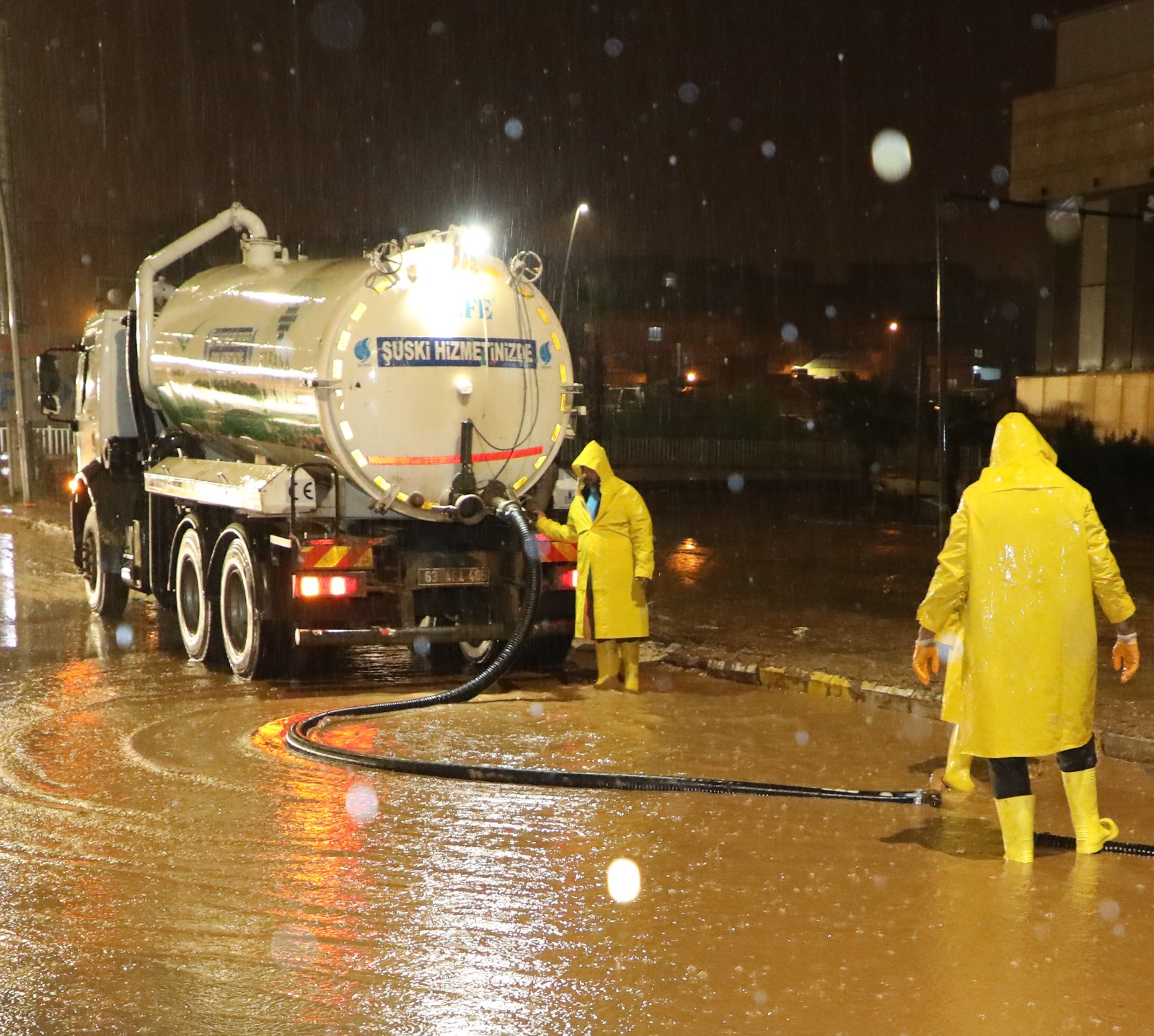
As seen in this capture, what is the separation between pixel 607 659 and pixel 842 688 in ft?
5.42

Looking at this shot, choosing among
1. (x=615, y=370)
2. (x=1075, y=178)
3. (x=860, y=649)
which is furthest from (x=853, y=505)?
(x=615, y=370)

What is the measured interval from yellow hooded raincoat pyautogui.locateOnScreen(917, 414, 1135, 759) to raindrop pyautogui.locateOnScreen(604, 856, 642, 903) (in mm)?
1443

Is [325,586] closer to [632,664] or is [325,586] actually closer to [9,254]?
[632,664]

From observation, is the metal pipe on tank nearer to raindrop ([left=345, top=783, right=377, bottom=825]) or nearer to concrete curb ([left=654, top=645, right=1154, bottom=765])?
concrete curb ([left=654, top=645, right=1154, bottom=765])

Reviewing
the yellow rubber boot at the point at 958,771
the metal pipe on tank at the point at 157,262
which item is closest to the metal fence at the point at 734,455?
the metal pipe on tank at the point at 157,262

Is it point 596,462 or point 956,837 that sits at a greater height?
point 596,462

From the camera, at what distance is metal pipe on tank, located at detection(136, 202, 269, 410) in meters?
13.8

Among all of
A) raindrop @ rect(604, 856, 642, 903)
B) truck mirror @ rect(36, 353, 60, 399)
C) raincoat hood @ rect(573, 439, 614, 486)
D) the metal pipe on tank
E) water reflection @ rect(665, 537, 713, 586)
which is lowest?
water reflection @ rect(665, 537, 713, 586)

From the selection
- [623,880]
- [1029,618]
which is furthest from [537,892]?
[1029,618]

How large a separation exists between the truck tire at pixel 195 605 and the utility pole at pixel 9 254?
649 inches

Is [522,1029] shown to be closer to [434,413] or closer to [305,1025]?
[305,1025]

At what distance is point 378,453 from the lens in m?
10.6

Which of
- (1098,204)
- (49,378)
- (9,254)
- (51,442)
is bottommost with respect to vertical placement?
(51,442)

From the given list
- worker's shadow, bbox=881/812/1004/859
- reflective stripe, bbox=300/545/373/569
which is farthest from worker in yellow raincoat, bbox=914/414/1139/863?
reflective stripe, bbox=300/545/373/569
